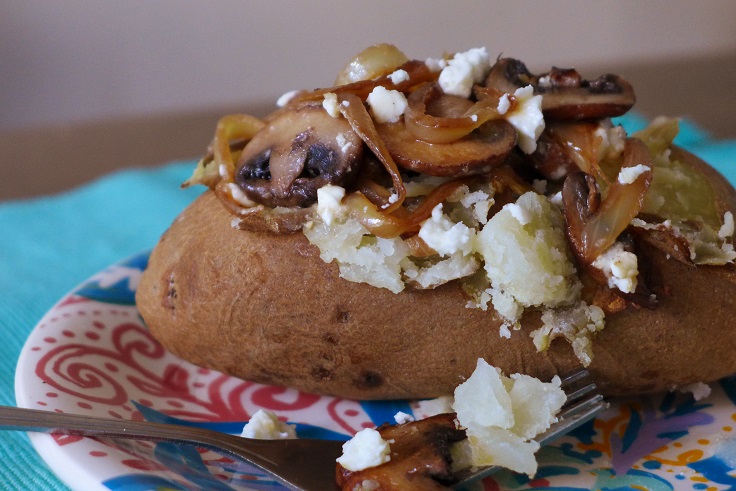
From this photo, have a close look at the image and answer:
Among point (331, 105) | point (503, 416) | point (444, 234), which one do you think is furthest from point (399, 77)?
point (503, 416)

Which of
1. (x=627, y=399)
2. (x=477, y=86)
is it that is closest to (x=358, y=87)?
(x=477, y=86)

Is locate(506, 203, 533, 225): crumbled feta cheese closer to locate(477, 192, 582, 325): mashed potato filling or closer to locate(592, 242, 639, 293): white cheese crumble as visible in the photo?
locate(477, 192, 582, 325): mashed potato filling

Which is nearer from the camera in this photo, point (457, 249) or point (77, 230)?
point (457, 249)

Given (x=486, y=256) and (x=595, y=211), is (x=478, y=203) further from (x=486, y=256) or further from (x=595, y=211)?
(x=595, y=211)

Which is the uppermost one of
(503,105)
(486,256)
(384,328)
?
(503,105)

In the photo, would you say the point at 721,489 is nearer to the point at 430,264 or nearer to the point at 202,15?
the point at 430,264

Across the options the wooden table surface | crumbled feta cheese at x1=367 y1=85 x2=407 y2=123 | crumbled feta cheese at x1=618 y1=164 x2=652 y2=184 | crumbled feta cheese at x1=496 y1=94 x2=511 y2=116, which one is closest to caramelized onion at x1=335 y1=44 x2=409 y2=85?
crumbled feta cheese at x1=367 y1=85 x2=407 y2=123
